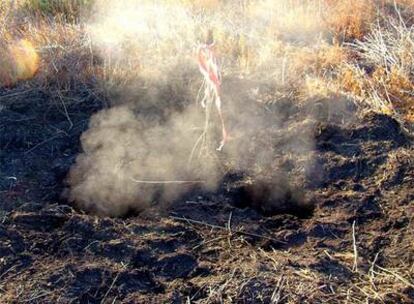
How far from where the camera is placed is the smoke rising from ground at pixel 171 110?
12.1ft

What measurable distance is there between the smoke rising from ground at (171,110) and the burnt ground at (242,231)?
121 mm

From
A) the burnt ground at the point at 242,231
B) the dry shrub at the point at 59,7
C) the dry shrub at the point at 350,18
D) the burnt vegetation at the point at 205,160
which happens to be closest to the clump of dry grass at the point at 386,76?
the burnt vegetation at the point at 205,160

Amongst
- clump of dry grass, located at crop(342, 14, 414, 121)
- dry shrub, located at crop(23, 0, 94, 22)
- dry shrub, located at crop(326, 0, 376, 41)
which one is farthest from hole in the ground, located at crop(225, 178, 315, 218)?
dry shrub, located at crop(23, 0, 94, 22)

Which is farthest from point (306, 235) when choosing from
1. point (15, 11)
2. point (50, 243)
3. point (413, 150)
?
point (15, 11)

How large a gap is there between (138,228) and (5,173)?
118 centimetres

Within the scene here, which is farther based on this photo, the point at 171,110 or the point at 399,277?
the point at 171,110

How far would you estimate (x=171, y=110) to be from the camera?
431 centimetres

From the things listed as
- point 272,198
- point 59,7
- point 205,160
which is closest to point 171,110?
point 205,160

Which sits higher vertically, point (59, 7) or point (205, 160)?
point (59, 7)

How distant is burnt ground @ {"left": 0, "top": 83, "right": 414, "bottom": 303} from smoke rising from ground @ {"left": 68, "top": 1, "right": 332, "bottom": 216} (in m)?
0.12

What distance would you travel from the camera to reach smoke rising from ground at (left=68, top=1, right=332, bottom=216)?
3.68 m

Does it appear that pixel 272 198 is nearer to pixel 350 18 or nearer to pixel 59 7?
pixel 350 18

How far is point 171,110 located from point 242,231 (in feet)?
4.91

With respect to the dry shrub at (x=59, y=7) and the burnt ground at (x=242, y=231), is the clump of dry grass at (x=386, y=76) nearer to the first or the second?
the burnt ground at (x=242, y=231)
